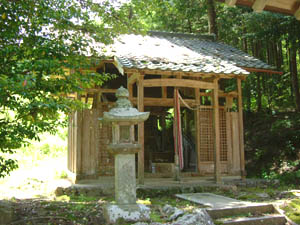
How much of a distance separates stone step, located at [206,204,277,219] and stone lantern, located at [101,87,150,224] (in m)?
1.52

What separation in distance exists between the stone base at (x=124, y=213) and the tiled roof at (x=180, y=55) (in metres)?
4.11

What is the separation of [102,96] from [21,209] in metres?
5.40

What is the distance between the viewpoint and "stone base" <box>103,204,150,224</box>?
20.0ft

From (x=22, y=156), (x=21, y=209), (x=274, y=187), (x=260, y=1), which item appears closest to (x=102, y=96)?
(x=21, y=209)

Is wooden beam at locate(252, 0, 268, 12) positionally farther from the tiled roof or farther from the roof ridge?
the roof ridge

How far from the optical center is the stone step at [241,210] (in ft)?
22.1

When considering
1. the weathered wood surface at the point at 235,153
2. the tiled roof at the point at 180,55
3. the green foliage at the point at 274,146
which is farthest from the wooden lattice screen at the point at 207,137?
the green foliage at the point at 274,146

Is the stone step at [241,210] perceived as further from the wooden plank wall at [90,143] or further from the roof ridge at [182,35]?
the roof ridge at [182,35]

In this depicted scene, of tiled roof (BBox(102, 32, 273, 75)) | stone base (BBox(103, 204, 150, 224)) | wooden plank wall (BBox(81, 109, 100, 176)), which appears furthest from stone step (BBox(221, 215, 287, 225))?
wooden plank wall (BBox(81, 109, 100, 176))

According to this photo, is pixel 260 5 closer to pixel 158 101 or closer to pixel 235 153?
pixel 158 101

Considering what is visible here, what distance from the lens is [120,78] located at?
1224 centimetres

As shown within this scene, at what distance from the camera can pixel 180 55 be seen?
36.5ft

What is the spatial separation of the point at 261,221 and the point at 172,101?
5801 mm

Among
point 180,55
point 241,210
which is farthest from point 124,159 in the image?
point 180,55
